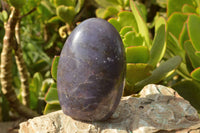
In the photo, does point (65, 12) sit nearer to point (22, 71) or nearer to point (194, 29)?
point (22, 71)

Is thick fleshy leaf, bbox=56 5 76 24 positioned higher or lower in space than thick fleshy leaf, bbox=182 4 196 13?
higher

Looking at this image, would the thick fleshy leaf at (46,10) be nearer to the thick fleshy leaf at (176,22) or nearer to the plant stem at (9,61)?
the plant stem at (9,61)

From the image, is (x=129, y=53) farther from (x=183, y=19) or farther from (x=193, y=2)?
(x=193, y=2)

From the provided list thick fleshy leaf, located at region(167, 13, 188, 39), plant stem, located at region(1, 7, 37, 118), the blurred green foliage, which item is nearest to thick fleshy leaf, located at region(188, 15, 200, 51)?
the blurred green foliage

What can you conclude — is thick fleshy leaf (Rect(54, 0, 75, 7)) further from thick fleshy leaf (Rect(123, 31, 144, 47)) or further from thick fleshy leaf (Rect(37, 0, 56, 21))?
thick fleshy leaf (Rect(123, 31, 144, 47))

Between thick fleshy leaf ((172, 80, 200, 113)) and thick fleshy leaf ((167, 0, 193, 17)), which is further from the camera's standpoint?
Answer: thick fleshy leaf ((167, 0, 193, 17))

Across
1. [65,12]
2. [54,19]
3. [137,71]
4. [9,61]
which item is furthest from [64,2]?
[137,71]

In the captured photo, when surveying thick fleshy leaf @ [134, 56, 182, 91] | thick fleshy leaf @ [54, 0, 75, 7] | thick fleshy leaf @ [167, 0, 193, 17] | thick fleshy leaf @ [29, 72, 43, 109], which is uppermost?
thick fleshy leaf @ [54, 0, 75, 7]
